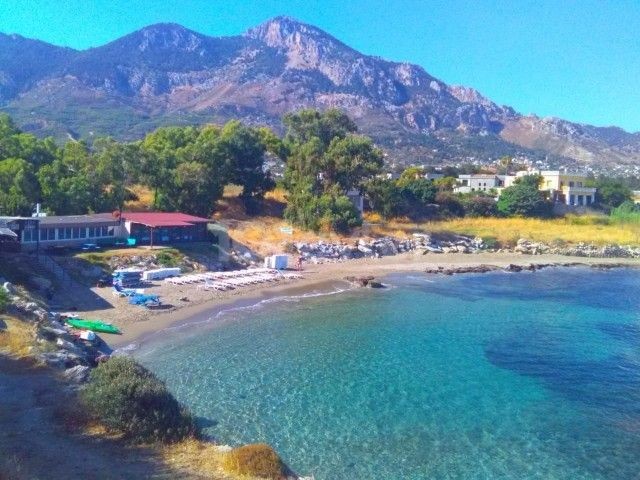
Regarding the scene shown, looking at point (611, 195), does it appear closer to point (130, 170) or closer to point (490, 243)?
point (490, 243)

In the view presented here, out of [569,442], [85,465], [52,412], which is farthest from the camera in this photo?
[569,442]

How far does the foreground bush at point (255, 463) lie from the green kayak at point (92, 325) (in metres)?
16.6

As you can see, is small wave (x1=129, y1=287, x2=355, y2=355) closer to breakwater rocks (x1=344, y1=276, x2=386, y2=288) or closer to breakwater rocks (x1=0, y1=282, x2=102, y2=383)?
breakwater rocks (x1=0, y1=282, x2=102, y2=383)

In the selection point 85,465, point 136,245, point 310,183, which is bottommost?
point 85,465

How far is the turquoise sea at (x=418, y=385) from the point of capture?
18.3 m

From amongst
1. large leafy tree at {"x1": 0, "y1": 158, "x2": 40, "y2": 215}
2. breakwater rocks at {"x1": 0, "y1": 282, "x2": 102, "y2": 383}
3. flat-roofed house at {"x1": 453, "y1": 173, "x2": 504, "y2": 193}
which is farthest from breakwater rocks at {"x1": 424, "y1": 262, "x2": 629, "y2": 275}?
flat-roofed house at {"x1": 453, "y1": 173, "x2": 504, "y2": 193}

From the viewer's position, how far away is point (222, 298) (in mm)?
39594

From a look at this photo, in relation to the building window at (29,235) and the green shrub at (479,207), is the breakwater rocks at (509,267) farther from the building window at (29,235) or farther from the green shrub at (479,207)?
the building window at (29,235)

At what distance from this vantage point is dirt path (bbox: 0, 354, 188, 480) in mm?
12992

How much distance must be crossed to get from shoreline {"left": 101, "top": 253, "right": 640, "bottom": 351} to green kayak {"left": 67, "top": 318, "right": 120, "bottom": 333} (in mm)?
612

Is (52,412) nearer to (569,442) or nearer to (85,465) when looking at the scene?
(85,465)

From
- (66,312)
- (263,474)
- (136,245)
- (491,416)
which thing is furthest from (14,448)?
(136,245)

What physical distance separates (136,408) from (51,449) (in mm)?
2415

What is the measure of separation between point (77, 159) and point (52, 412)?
142ft
